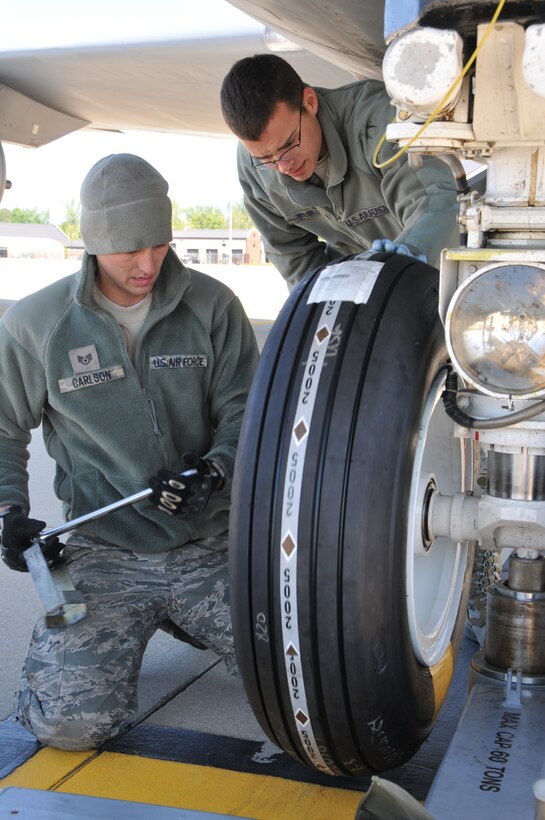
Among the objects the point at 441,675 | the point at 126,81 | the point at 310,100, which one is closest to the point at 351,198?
the point at 310,100

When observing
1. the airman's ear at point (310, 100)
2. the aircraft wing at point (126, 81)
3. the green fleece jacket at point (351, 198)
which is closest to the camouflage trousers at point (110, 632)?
the green fleece jacket at point (351, 198)

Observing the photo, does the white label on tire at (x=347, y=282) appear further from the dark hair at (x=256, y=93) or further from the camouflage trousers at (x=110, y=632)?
the dark hair at (x=256, y=93)

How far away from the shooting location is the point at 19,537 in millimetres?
2334

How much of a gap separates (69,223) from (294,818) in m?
57.4

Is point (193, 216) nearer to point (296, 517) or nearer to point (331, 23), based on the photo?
point (331, 23)

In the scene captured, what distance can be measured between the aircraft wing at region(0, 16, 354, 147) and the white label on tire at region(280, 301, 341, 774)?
12.8ft

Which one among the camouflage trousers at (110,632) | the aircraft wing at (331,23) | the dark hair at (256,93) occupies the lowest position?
the camouflage trousers at (110,632)

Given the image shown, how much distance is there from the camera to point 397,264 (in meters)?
1.78

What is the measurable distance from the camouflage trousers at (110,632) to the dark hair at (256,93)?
3.81 ft

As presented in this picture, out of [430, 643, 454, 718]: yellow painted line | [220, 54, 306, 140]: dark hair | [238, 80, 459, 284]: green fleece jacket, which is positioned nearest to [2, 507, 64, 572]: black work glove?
[430, 643, 454, 718]: yellow painted line

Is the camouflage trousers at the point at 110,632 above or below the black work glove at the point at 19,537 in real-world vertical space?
below

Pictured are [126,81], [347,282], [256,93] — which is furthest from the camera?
[126,81]

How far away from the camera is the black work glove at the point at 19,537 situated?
2336 mm

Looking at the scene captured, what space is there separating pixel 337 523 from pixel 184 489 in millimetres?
827
